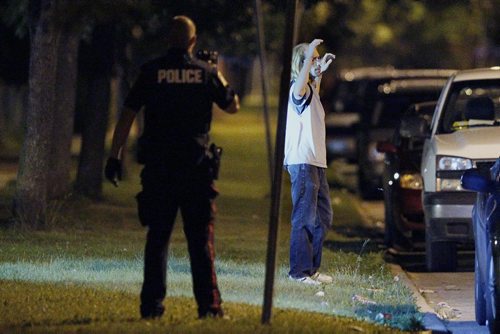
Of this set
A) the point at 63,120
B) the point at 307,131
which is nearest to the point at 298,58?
the point at 307,131

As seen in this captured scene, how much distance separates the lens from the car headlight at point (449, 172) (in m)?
12.4

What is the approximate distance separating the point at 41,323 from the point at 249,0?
9605mm

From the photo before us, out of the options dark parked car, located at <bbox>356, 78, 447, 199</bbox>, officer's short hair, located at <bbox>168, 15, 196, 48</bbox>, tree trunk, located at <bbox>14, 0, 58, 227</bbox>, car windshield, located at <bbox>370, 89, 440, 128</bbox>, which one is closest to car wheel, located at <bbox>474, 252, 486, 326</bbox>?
officer's short hair, located at <bbox>168, 15, 196, 48</bbox>

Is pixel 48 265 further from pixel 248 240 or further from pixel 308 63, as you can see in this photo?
pixel 248 240

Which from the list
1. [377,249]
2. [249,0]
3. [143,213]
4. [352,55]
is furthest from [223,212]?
[352,55]

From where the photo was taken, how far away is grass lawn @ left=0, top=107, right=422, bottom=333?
8.61 m

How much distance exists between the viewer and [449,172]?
12492mm

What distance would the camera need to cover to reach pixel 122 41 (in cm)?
2012

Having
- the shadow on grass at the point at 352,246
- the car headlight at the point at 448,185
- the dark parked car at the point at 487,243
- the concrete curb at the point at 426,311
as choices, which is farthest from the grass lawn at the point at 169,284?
the car headlight at the point at 448,185

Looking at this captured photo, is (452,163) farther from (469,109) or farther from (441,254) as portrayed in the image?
(441,254)

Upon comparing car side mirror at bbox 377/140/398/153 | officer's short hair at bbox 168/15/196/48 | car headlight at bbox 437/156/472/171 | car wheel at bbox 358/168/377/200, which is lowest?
car wheel at bbox 358/168/377/200

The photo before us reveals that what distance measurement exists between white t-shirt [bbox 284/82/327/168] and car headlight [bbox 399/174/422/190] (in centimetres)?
337

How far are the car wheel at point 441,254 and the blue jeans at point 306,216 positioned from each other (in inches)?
84.4

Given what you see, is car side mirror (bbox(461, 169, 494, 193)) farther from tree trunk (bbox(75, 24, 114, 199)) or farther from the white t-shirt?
tree trunk (bbox(75, 24, 114, 199))
